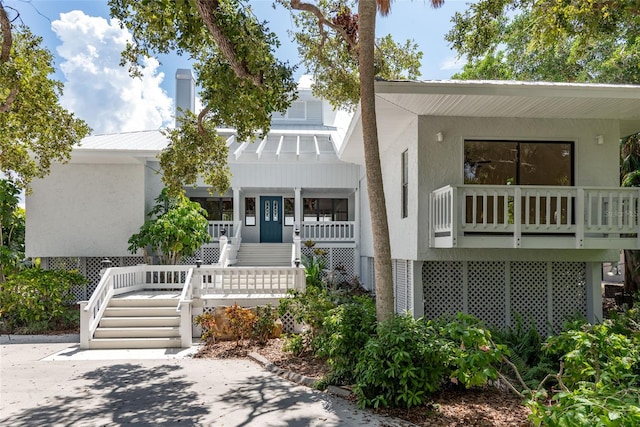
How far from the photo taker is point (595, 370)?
16.8ft

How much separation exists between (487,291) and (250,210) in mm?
12638

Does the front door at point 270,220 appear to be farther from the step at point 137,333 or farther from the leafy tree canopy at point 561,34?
the leafy tree canopy at point 561,34

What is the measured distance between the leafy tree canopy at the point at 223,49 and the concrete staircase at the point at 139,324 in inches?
188

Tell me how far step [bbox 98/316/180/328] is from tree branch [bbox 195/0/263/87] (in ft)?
21.0

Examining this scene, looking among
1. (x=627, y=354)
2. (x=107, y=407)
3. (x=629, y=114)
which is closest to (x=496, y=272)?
(x=629, y=114)

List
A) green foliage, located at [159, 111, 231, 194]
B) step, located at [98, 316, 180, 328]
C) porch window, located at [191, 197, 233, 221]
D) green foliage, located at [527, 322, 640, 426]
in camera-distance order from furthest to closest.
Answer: porch window, located at [191, 197, 233, 221], green foliage, located at [159, 111, 231, 194], step, located at [98, 316, 180, 328], green foliage, located at [527, 322, 640, 426]

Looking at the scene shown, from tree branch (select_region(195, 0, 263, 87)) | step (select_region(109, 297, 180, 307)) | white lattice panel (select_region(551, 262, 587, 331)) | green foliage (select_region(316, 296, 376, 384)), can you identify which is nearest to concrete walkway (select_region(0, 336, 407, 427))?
green foliage (select_region(316, 296, 376, 384))

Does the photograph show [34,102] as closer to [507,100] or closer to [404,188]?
[404,188]

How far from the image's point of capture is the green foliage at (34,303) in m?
11.6

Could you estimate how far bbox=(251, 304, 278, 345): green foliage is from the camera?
33.7 feet

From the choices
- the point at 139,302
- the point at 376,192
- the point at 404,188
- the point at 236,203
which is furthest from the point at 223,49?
the point at 236,203

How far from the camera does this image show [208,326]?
10383 mm

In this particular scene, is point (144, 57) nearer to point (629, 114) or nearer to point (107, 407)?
point (107, 407)

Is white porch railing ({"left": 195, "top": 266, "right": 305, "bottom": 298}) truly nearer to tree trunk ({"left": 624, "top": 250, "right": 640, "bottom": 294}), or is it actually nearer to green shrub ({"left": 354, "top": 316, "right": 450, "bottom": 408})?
green shrub ({"left": 354, "top": 316, "right": 450, "bottom": 408})
